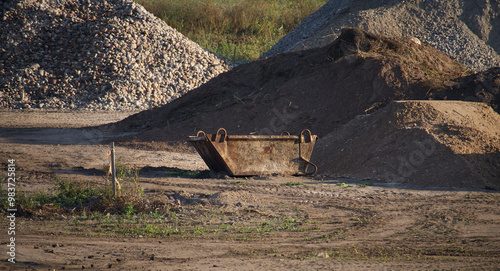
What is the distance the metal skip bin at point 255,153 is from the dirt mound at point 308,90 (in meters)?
3.51

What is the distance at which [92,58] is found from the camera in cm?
1941

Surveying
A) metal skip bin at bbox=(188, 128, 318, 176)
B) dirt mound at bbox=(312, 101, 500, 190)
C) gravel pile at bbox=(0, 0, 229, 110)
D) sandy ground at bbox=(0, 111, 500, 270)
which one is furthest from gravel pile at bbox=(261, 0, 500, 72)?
sandy ground at bbox=(0, 111, 500, 270)

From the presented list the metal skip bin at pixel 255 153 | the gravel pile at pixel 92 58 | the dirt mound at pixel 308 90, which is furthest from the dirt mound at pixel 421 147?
the gravel pile at pixel 92 58

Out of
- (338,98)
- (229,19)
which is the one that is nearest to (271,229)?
(338,98)

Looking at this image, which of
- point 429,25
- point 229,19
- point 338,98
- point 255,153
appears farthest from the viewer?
point 229,19

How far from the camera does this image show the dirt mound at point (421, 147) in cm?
789

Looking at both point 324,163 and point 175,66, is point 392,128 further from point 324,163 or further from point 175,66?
point 175,66

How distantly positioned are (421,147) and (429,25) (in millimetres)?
12921

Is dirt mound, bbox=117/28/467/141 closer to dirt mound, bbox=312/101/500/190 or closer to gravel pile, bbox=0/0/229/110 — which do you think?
dirt mound, bbox=312/101/500/190

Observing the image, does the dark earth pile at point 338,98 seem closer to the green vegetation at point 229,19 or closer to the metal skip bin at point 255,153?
the metal skip bin at point 255,153

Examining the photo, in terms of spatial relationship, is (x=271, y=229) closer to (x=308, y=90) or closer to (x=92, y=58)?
(x=308, y=90)

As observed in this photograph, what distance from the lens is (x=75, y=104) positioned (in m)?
18.6

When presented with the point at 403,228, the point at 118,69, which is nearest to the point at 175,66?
the point at 118,69

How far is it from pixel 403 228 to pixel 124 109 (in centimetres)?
1481
